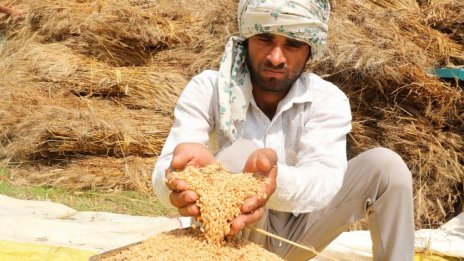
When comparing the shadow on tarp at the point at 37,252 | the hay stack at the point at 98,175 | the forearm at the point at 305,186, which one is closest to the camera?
the forearm at the point at 305,186

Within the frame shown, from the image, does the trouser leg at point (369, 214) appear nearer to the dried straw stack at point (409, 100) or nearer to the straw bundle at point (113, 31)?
the dried straw stack at point (409, 100)

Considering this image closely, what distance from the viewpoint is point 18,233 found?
9.06ft

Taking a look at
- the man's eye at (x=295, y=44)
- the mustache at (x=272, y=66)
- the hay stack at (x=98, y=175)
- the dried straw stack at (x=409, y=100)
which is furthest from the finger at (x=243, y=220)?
the hay stack at (x=98, y=175)

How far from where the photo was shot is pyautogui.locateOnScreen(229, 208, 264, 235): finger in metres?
1.51

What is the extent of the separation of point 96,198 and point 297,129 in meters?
1.87

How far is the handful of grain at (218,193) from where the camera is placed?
59.1 inches

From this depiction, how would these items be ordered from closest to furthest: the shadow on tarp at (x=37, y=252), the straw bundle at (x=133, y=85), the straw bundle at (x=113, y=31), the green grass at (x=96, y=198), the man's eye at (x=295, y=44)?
1. the man's eye at (x=295, y=44)
2. the shadow on tarp at (x=37, y=252)
3. the green grass at (x=96, y=198)
4. the straw bundle at (x=133, y=85)
5. the straw bundle at (x=113, y=31)

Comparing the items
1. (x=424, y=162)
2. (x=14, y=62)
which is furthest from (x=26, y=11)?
(x=424, y=162)

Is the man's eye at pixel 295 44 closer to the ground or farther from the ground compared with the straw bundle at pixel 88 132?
farther from the ground

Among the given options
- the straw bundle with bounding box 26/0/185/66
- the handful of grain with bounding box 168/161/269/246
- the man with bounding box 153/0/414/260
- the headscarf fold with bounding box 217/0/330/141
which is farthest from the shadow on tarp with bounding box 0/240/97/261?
the straw bundle with bounding box 26/0/185/66

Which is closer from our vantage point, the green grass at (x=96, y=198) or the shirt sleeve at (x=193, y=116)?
the shirt sleeve at (x=193, y=116)

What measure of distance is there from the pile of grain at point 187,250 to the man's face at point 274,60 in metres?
0.69

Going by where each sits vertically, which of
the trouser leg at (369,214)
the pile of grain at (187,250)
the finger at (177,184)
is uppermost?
the finger at (177,184)

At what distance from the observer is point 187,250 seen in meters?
1.49
